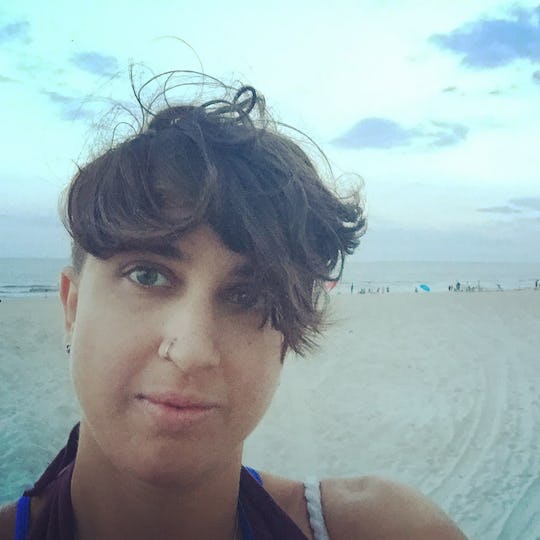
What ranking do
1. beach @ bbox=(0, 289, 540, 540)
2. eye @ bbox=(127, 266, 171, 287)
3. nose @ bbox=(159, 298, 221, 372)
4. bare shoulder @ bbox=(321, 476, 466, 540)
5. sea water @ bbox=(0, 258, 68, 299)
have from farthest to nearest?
sea water @ bbox=(0, 258, 68, 299) < beach @ bbox=(0, 289, 540, 540) < bare shoulder @ bbox=(321, 476, 466, 540) < eye @ bbox=(127, 266, 171, 287) < nose @ bbox=(159, 298, 221, 372)

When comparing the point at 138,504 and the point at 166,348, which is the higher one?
the point at 166,348

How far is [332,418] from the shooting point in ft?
21.0

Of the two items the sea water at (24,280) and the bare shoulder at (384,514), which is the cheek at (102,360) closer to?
the bare shoulder at (384,514)

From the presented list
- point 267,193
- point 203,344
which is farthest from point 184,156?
point 203,344

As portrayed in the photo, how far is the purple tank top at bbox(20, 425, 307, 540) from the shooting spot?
121cm

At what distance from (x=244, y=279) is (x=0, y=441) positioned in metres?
4.84

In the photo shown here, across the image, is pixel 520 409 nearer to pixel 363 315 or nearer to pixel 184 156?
pixel 184 156

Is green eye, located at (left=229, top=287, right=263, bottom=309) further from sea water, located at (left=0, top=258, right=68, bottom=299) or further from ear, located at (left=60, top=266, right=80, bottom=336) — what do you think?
sea water, located at (left=0, top=258, right=68, bottom=299)

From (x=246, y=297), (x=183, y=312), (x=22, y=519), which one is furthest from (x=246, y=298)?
(x=22, y=519)

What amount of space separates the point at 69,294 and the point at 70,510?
0.51 m

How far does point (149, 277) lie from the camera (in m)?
1.13

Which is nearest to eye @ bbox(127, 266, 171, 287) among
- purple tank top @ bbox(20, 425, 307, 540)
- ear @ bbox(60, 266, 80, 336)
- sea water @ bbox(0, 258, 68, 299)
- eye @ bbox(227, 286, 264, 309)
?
eye @ bbox(227, 286, 264, 309)

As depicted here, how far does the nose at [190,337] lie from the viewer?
1016 mm

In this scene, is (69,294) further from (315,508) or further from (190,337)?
(315,508)
